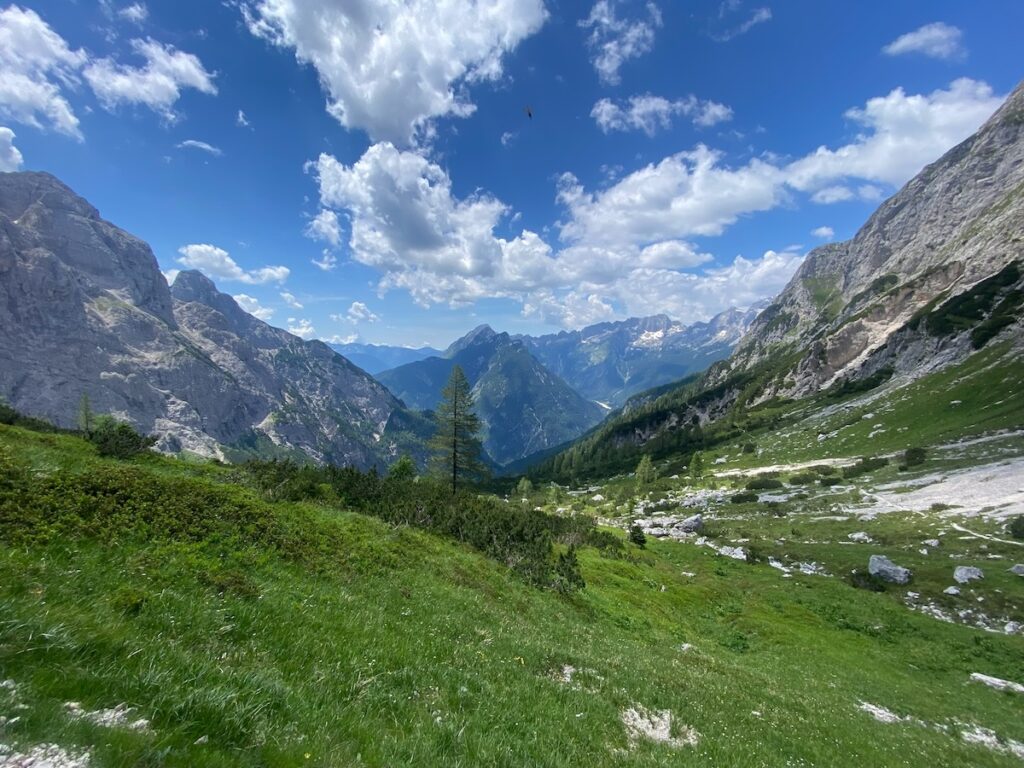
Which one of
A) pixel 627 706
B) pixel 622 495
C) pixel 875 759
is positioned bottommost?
pixel 622 495

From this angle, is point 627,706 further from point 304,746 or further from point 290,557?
point 290,557

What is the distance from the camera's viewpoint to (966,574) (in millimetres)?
41000

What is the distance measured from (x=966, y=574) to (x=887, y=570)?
220 inches

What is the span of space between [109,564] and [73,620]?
458 cm

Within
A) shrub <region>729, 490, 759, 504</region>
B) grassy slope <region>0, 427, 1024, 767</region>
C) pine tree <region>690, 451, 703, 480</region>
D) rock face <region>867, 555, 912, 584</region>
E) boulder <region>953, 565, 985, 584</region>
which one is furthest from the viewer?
pine tree <region>690, 451, 703, 480</region>

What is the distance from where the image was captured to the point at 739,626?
107 ft

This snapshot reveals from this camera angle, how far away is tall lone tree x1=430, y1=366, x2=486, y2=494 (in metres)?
61.1

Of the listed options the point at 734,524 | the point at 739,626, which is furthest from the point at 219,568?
the point at 734,524

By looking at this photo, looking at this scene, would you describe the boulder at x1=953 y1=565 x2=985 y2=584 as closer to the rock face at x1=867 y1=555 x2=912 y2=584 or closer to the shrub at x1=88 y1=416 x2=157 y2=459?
the rock face at x1=867 y1=555 x2=912 y2=584

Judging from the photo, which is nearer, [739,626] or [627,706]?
[627,706]

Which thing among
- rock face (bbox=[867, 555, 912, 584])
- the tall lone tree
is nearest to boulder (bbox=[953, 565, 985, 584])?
rock face (bbox=[867, 555, 912, 584])

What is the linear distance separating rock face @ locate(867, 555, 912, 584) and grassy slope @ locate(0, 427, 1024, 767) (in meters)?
15.8

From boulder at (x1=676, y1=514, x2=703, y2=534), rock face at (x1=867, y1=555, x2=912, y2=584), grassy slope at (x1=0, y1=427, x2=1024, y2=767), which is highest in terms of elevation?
grassy slope at (x1=0, y1=427, x2=1024, y2=767)

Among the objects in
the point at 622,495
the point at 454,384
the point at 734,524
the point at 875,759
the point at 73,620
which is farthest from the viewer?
the point at 622,495
